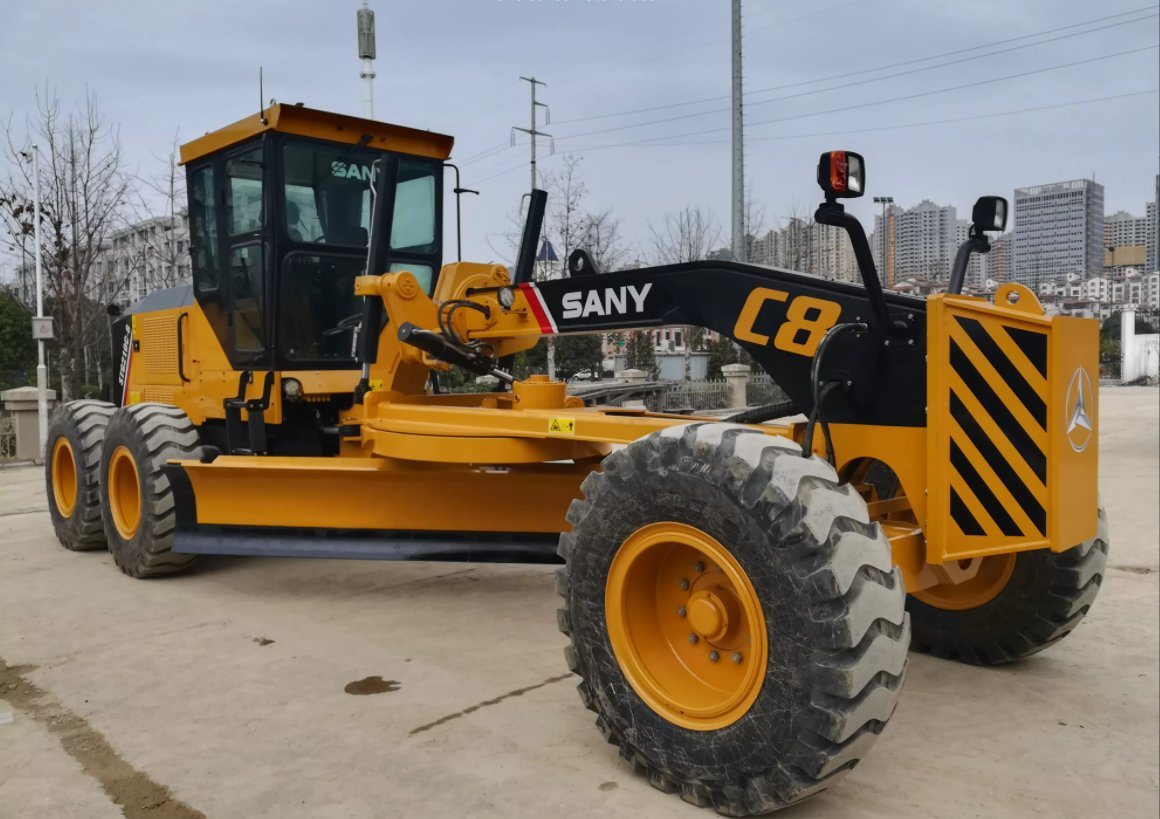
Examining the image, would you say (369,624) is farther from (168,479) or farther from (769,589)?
(769,589)

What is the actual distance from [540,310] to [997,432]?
2215 mm

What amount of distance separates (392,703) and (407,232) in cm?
346

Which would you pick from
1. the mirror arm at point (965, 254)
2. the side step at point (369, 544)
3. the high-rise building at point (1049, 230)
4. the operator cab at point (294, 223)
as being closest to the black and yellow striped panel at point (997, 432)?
the mirror arm at point (965, 254)

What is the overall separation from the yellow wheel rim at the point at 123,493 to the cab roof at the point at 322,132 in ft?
6.76

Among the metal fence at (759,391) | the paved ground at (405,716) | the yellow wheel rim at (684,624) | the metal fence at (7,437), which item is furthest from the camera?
the metal fence at (759,391)

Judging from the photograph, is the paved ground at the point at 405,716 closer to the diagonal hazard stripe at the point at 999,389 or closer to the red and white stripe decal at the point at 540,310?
the diagonal hazard stripe at the point at 999,389

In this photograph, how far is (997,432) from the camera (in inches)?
119

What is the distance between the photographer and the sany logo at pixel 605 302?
393 centimetres

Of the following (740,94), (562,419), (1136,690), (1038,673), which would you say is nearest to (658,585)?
(562,419)

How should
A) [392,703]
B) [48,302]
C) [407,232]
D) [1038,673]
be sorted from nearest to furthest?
[392,703], [1038,673], [407,232], [48,302]

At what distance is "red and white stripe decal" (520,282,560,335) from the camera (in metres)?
4.46

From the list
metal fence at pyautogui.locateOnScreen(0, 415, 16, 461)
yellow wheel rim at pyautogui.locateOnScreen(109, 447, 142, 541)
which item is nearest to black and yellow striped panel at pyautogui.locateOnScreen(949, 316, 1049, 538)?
yellow wheel rim at pyautogui.locateOnScreen(109, 447, 142, 541)

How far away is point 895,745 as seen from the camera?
10.9ft

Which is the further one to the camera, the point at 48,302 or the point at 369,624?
the point at 48,302
